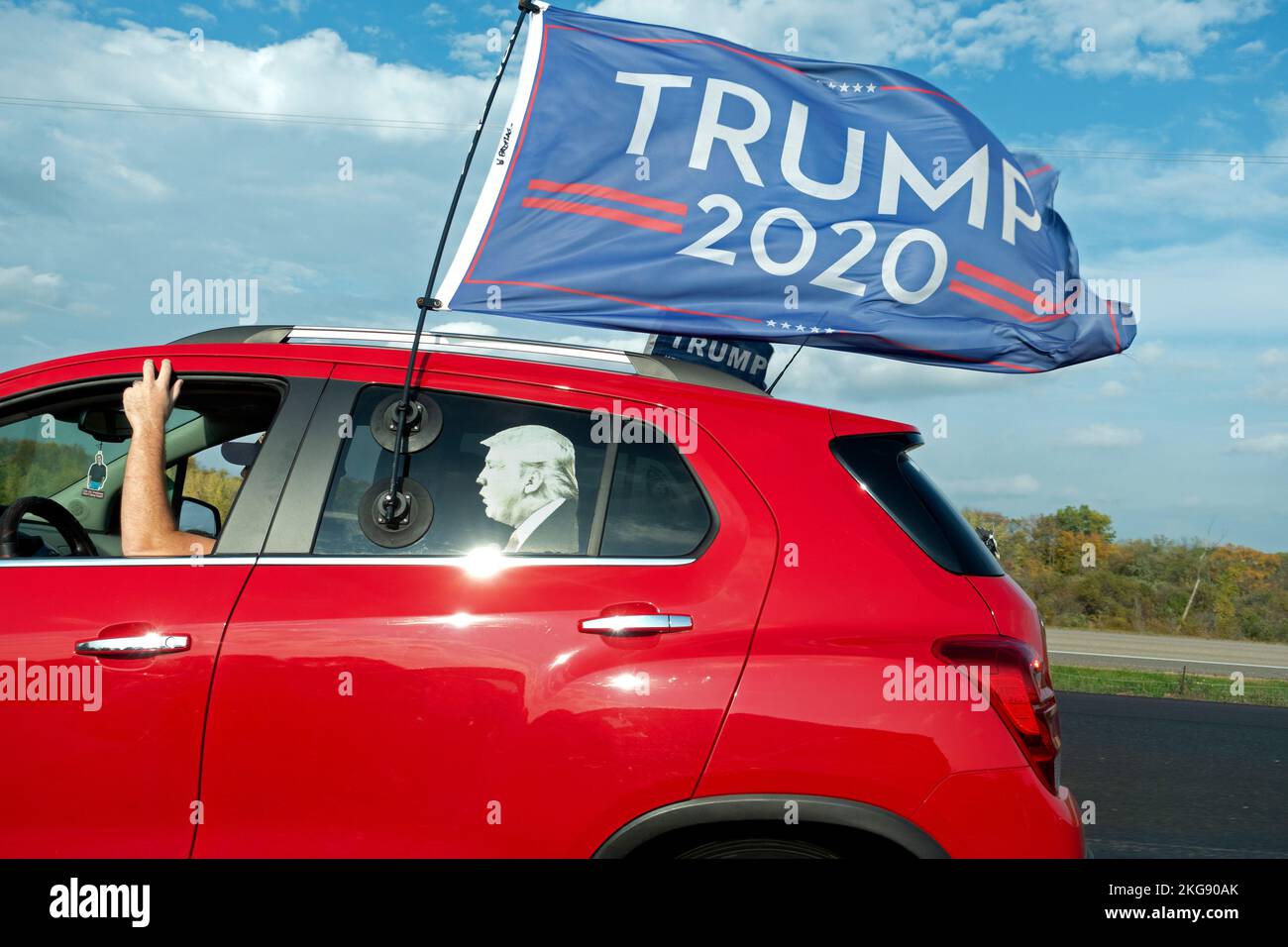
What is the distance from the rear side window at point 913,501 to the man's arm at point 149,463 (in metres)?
1.83

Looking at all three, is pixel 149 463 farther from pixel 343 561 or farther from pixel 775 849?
A: pixel 775 849

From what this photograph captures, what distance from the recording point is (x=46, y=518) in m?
3.37

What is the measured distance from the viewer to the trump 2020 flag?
3.84 meters

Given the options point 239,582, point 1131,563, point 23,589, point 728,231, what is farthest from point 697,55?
point 1131,563

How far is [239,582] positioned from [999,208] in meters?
3.13

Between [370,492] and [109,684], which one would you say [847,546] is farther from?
[109,684]

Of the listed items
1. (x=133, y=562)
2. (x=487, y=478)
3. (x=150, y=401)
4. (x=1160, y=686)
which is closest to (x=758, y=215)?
(x=487, y=478)

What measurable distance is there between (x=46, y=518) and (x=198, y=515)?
866 millimetres

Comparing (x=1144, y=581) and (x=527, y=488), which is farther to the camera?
(x=1144, y=581)

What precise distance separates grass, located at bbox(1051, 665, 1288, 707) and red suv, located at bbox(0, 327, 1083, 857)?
35.3 ft

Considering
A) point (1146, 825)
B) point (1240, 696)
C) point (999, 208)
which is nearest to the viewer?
point (999, 208)

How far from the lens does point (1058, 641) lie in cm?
2288
